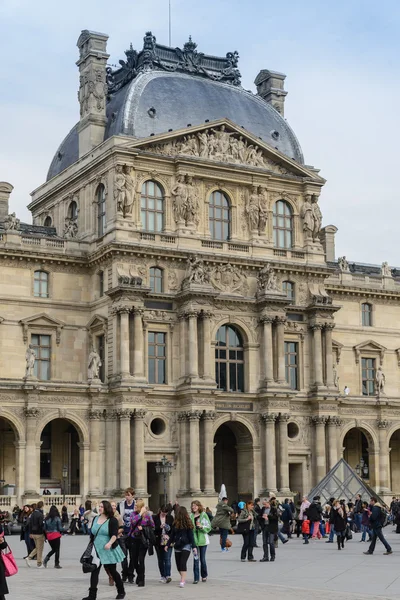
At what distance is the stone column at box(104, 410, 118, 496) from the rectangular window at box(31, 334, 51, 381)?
4674mm

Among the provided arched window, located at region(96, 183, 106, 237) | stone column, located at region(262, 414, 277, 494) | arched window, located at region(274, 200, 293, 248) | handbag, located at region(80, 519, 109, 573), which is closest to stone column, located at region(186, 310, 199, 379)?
stone column, located at region(262, 414, 277, 494)

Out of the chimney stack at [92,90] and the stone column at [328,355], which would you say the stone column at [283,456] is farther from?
the chimney stack at [92,90]

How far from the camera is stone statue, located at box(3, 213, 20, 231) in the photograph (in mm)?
60250

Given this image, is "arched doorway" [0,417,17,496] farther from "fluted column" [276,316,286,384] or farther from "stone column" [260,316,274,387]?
"fluted column" [276,316,286,384]

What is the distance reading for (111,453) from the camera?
188 ft

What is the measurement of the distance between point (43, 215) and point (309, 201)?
17299 millimetres

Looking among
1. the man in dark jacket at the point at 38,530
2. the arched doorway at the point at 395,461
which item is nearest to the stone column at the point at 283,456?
the arched doorway at the point at 395,461

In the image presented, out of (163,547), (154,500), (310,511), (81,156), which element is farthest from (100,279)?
(163,547)

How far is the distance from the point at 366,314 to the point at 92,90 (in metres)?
Answer: 23.5

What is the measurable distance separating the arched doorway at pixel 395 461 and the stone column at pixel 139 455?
→ 70.7 feet

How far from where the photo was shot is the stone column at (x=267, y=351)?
61.0 m

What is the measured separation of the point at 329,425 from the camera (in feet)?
209

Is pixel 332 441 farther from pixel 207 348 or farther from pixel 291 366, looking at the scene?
pixel 207 348

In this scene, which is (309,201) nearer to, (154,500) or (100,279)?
(100,279)
